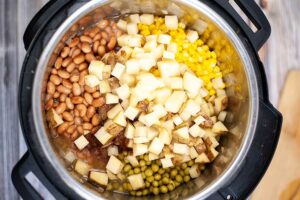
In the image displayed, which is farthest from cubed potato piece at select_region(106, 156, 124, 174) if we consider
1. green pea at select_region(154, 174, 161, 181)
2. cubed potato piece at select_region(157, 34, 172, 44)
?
cubed potato piece at select_region(157, 34, 172, 44)

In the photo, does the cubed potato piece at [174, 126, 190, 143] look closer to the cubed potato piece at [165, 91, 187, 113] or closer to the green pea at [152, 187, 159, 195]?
the cubed potato piece at [165, 91, 187, 113]

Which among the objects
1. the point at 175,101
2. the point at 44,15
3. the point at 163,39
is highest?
the point at 44,15

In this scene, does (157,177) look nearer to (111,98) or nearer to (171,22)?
(111,98)

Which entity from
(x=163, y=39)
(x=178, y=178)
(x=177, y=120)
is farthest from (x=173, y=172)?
(x=163, y=39)

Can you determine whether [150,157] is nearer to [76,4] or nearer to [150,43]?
[150,43]

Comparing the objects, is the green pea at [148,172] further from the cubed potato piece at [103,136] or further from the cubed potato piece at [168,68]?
the cubed potato piece at [168,68]
